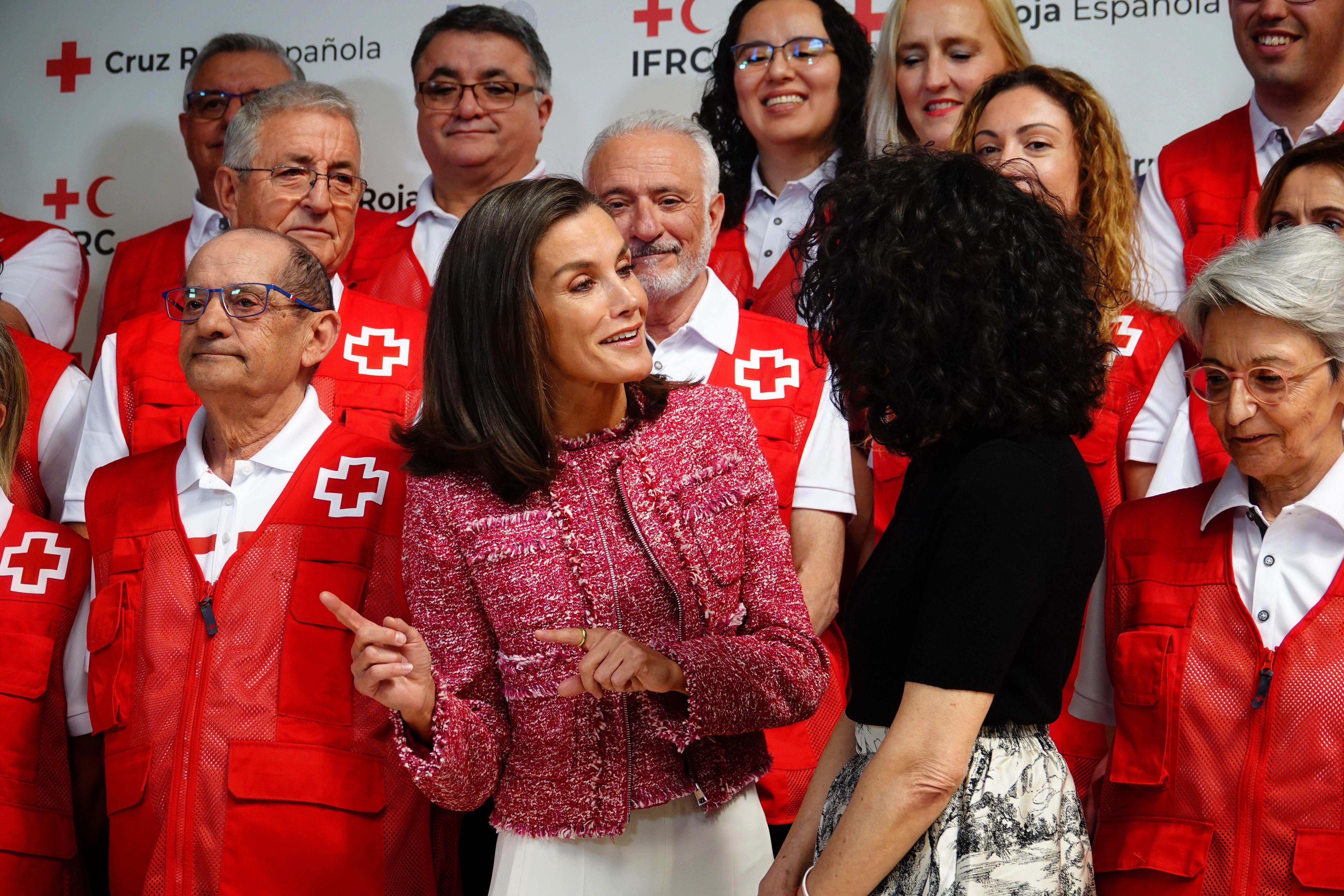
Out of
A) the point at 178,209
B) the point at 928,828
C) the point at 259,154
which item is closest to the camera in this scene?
the point at 928,828

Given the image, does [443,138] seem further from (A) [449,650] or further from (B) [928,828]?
(B) [928,828]

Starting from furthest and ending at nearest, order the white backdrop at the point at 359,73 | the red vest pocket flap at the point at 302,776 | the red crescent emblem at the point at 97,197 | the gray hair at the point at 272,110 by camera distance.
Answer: the red crescent emblem at the point at 97,197
the white backdrop at the point at 359,73
the gray hair at the point at 272,110
the red vest pocket flap at the point at 302,776

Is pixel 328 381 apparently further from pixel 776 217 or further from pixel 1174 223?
pixel 1174 223

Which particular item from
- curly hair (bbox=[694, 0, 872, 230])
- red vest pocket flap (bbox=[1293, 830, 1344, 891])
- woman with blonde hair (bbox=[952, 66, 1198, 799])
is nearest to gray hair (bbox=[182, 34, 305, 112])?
curly hair (bbox=[694, 0, 872, 230])

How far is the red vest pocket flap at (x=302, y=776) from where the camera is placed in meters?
2.38

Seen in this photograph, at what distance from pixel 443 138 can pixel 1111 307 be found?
1.95m

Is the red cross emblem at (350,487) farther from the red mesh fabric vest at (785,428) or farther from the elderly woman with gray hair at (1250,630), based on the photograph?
the elderly woman with gray hair at (1250,630)

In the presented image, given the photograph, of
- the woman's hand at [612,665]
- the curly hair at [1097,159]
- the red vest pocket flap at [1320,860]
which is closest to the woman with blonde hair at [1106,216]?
the curly hair at [1097,159]

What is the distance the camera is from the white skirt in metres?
1.93

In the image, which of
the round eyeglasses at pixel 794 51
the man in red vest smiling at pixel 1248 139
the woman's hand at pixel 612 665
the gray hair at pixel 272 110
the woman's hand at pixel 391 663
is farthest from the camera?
the round eyeglasses at pixel 794 51

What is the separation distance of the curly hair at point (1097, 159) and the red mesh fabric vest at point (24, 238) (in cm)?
244

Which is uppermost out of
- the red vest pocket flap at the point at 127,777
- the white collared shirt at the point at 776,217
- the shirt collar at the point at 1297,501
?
the white collared shirt at the point at 776,217

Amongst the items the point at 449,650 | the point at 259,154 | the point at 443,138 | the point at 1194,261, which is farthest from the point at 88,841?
the point at 1194,261

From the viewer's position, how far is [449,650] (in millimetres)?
1972
